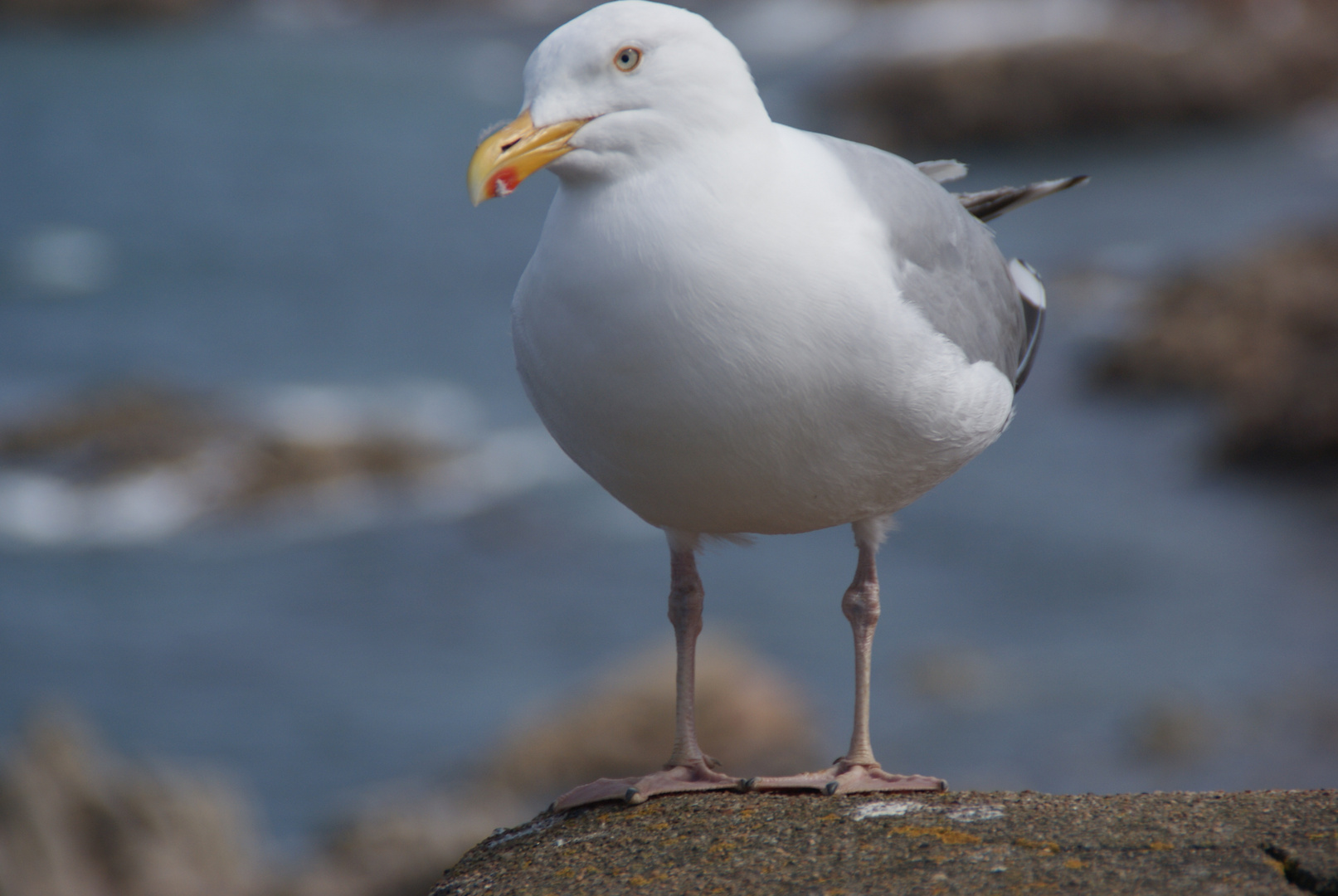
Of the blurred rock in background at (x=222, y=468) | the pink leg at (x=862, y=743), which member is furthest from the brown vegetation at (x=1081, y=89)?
the pink leg at (x=862, y=743)

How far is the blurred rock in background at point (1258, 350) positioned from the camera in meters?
17.8

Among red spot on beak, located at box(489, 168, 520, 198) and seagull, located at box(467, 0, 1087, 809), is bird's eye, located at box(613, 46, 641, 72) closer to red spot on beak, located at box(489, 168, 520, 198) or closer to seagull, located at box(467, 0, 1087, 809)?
seagull, located at box(467, 0, 1087, 809)

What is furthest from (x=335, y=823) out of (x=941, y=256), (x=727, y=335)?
(x=727, y=335)

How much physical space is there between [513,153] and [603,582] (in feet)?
46.7

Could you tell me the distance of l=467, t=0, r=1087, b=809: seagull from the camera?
3.52 meters

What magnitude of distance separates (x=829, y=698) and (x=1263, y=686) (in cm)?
394

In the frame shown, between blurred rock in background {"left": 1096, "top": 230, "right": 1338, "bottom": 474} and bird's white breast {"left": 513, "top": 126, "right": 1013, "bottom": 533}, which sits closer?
bird's white breast {"left": 513, "top": 126, "right": 1013, "bottom": 533}

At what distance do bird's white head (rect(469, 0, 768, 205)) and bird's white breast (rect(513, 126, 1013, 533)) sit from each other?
0.25ft

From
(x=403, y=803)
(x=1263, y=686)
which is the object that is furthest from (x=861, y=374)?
(x=1263, y=686)

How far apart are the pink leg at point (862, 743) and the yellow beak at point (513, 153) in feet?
5.37

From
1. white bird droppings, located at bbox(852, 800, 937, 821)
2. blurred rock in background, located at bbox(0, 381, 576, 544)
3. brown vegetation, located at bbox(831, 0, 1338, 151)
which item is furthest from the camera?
brown vegetation, located at bbox(831, 0, 1338, 151)

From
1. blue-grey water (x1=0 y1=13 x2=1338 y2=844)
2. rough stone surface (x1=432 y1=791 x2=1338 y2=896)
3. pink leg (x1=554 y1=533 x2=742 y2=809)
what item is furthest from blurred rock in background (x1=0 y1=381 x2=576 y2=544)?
rough stone surface (x1=432 y1=791 x2=1338 y2=896)

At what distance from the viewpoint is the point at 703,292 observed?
11.5ft

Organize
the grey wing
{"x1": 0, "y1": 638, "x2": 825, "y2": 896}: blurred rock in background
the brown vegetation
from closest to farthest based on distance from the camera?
the grey wing → {"x1": 0, "y1": 638, "x2": 825, "y2": 896}: blurred rock in background → the brown vegetation
